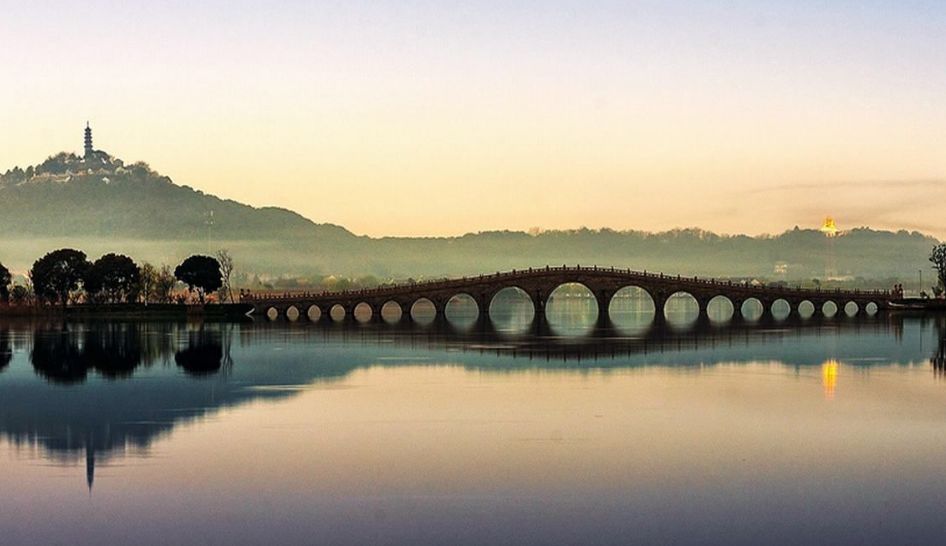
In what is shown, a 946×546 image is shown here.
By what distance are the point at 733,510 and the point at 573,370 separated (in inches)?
1306

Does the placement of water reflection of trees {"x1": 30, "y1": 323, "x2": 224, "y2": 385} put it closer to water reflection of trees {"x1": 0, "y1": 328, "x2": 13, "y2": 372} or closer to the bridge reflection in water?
the bridge reflection in water

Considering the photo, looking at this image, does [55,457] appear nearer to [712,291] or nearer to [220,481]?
[220,481]

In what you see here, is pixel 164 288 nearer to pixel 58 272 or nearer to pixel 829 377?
pixel 58 272

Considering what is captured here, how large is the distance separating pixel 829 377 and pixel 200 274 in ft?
306

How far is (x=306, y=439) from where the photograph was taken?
112ft

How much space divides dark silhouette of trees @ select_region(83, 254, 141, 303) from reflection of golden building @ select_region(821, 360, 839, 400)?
92621 millimetres

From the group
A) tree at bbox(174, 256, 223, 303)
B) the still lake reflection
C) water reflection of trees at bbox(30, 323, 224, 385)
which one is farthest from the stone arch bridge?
the still lake reflection

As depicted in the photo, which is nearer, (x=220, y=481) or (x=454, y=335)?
(x=220, y=481)

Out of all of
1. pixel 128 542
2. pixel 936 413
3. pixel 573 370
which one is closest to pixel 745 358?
pixel 573 370

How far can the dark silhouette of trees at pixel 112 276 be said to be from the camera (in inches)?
5192

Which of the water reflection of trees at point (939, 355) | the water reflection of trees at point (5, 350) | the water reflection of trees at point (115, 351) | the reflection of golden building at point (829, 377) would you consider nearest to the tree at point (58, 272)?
the water reflection of trees at point (115, 351)

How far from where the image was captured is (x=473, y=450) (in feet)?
106

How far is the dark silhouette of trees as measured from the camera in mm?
131875

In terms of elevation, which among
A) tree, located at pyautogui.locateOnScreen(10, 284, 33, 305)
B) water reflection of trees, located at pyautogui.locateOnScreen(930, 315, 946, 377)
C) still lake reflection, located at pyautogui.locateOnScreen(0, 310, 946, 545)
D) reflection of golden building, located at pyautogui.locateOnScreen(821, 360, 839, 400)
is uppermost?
tree, located at pyautogui.locateOnScreen(10, 284, 33, 305)
